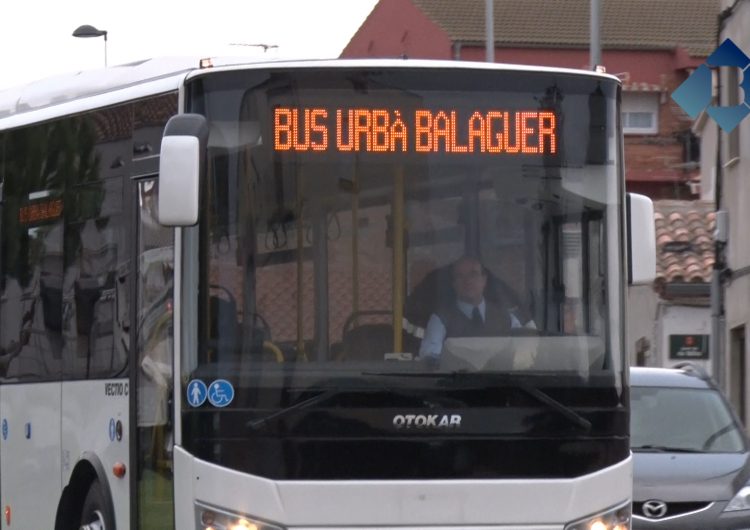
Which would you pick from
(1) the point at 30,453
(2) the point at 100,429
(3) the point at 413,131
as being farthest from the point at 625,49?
(3) the point at 413,131

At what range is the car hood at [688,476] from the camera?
12742mm

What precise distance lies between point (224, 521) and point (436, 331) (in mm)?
1261

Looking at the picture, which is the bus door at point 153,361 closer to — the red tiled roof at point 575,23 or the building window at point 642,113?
the red tiled roof at point 575,23

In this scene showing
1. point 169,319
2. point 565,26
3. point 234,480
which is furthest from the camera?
point 565,26

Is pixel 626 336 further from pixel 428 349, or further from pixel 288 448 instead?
pixel 288 448

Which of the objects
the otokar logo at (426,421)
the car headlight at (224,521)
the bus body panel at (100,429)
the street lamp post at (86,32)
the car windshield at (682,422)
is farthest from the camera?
the street lamp post at (86,32)

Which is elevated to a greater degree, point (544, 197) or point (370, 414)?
point (544, 197)

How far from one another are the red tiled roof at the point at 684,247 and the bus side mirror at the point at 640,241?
71.3 ft

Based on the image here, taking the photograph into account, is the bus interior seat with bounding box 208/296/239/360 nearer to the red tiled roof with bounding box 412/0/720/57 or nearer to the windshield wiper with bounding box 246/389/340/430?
the windshield wiper with bounding box 246/389/340/430

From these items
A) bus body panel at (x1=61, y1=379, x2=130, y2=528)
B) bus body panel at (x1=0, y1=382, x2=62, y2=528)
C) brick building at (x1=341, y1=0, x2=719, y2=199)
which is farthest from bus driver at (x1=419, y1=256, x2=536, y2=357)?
brick building at (x1=341, y1=0, x2=719, y2=199)

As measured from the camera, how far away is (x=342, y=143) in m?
8.12

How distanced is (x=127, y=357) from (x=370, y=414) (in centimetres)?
173

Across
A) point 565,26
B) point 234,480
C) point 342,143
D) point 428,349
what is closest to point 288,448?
point 234,480

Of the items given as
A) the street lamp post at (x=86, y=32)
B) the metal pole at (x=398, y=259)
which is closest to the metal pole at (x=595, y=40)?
the street lamp post at (x=86, y=32)
